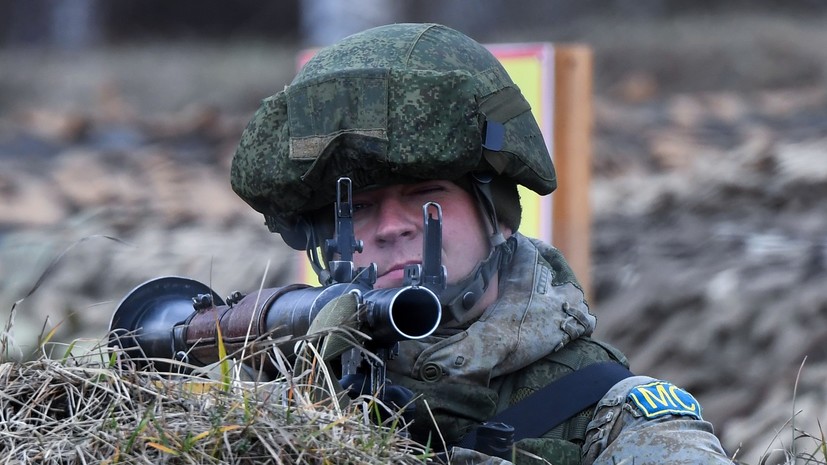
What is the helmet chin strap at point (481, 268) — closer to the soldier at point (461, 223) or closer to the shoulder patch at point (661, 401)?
the soldier at point (461, 223)

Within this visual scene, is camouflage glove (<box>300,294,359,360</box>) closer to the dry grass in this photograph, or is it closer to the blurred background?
the dry grass

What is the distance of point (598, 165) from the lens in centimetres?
995

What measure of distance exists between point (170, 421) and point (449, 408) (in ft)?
2.86

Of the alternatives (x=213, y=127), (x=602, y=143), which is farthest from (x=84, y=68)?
(x=602, y=143)

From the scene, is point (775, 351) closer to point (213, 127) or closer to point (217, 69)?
point (213, 127)

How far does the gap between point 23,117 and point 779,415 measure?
365 inches

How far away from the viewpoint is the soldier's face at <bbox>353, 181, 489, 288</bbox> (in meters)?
3.24

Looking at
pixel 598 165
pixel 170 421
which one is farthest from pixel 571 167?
pixel 598 165

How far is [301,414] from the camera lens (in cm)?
238

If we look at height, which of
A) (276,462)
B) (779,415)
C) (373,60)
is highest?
(373,60)

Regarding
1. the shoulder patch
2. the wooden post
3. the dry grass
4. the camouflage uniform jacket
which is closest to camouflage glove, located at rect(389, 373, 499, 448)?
the camouflage uniform jacket

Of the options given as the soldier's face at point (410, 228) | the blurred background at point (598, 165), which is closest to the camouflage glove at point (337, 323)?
the blurred background at point (598, 165)

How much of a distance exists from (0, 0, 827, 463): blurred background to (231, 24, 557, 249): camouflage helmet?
1.49 feet

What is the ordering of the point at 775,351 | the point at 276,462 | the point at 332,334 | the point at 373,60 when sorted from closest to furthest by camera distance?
1. the point at 276,462
2. the point at 332,334
3. the point at 373,60
4. the point at 775,351
